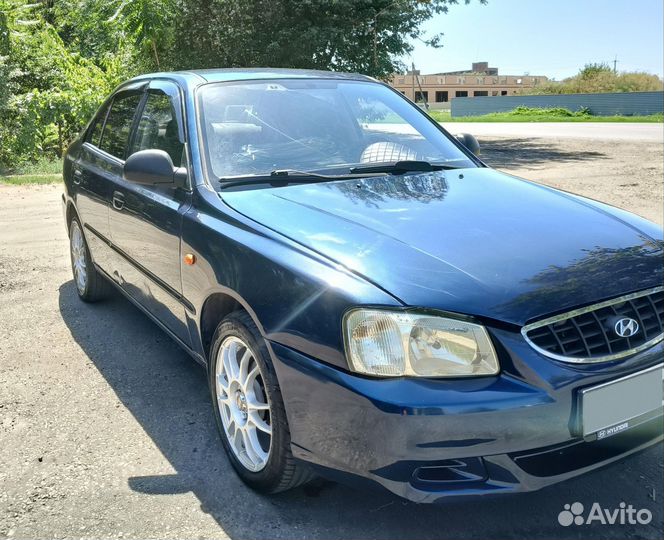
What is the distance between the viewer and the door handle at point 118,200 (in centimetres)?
390

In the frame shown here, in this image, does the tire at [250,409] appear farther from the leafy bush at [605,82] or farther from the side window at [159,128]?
the leafy bush at [605,82]

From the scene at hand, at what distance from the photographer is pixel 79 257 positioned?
519 cm

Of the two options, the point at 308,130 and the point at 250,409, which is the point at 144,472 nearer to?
the point at 250,409

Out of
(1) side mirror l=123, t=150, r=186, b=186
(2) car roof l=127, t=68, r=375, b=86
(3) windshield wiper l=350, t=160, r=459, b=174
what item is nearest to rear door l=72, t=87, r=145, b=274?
(2) car roof l=127, t=68, r=375, b=86

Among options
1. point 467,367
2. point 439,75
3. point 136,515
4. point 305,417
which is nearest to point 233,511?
point 136,515

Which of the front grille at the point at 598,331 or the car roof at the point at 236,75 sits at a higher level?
the car roof at the point at 236,75

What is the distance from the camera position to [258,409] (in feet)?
8.52

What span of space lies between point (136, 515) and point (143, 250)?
1.54 m

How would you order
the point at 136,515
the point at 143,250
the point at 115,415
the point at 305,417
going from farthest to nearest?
the point at 143,250, the point at 115,415, the point at 136,515, the point at 305,417

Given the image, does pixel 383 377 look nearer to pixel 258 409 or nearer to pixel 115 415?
pixel 258 409

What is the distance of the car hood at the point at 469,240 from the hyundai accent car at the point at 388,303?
0.01m

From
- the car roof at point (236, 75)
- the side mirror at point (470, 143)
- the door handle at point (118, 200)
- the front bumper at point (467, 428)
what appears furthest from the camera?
the side mirror at point (470, 143)

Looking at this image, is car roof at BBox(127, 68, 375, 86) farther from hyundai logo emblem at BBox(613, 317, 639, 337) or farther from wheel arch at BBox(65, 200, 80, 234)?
hyundai logo emblem at BBox(613, 317, 639, 337)

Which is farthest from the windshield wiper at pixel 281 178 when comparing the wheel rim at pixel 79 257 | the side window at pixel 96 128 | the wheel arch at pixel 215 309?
the wheel rim at pixel 79 257
